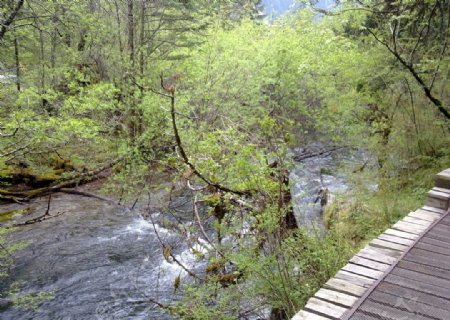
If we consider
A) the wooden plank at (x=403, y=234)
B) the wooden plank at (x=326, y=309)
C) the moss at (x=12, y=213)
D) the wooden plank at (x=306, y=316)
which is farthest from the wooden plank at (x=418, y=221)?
the moss at (x=12, y=213)

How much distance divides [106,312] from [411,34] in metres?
8.72

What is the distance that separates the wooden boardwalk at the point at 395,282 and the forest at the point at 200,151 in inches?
35.8

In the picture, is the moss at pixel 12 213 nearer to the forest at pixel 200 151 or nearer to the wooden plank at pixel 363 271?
the forest at pixel 200 151

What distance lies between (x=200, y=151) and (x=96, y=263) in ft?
11.8

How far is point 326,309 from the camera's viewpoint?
3.19 meters

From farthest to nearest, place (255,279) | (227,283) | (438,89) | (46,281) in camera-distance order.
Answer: (438,89) < (46,281) < (227,283) < (255,279)

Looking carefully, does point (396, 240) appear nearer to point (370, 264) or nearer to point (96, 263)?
point (370, 264)

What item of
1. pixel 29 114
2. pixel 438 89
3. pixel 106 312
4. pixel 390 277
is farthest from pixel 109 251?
pixel 438 89

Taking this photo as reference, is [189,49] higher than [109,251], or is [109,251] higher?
[189,49]

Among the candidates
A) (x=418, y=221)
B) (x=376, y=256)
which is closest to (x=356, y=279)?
(x=376, y=256)

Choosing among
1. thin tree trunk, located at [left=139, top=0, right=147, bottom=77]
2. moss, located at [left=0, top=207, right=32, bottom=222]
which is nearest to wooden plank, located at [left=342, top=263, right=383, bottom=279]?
moss, located at [left=0, top=207, right=32, bottom=222]

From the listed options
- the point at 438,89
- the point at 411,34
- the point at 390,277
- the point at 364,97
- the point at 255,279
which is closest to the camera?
the point at 390,277

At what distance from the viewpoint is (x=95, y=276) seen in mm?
8125

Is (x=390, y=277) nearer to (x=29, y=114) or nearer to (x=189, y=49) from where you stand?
(x=29, y=114)
